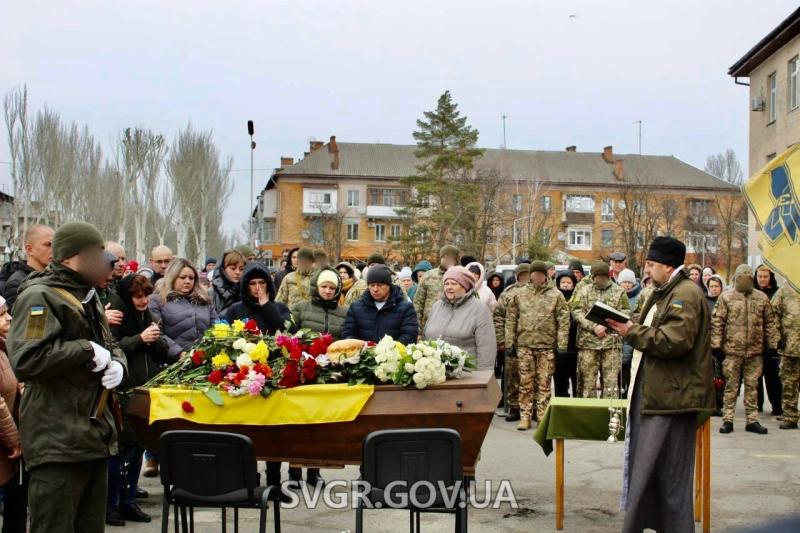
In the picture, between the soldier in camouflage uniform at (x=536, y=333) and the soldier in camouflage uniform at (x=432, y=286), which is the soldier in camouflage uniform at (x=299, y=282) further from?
the soldier in camouflage uniform at (x=536, y=333)

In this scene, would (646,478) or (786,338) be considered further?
(786,338)

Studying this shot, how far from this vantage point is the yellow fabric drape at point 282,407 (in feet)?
17.4

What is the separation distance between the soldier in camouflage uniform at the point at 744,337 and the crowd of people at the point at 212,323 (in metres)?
0.02

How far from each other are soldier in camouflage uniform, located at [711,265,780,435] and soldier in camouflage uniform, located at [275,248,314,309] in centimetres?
537

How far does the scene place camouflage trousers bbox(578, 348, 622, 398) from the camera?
10.4 m

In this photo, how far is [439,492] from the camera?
466cm

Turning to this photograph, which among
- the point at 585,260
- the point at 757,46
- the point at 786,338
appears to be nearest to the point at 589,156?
the point at 585,260

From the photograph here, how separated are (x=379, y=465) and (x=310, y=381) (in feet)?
3.52

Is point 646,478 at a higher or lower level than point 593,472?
higher

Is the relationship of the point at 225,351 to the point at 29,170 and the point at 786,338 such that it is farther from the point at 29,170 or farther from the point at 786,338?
the point at 29,170

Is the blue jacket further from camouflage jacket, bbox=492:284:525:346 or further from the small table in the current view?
camouflage jacket, bbox=492:284:525:346

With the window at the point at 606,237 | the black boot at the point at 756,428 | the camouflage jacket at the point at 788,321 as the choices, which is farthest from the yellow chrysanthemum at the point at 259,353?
the window at the point at 606,237

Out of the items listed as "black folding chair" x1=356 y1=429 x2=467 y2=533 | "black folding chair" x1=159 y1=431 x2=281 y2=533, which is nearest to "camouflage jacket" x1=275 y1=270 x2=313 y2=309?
"black folding chair" x1=159 y1=431 x2=281 y2=533

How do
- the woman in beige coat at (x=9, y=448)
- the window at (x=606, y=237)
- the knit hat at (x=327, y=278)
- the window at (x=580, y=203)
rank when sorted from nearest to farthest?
the woman in beige coat at (x=9, y=448) → the knit hat at (x=327, y=278) → the window at (x=580, y=203) → the window at (x=606, y=237)
